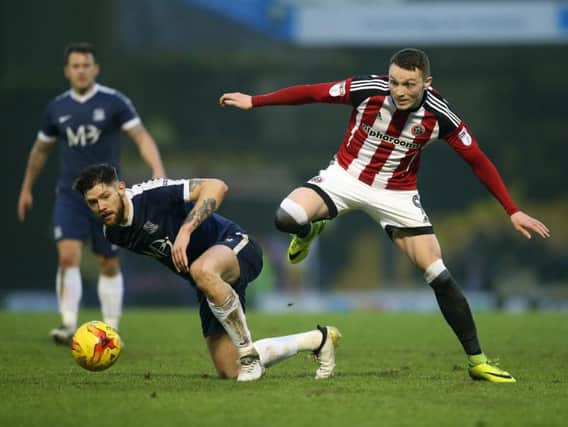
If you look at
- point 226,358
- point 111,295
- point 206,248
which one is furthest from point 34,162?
point 226,358

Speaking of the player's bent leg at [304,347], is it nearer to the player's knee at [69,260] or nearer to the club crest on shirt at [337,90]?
the club crest on shirt at [337,90]

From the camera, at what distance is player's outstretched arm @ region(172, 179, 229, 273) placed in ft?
24.4

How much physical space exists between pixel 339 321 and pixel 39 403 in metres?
8.68

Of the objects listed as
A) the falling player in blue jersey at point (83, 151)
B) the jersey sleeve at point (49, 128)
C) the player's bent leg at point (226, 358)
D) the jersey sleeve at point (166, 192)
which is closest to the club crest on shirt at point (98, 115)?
the falling player in blue jersey at point (83, 151)

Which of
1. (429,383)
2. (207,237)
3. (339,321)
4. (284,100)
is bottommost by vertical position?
(339,321)

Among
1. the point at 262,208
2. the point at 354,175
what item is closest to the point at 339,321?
the point at 354,175

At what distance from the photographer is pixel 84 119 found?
37.9ft

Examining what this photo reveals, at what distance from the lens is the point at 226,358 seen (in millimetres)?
8156

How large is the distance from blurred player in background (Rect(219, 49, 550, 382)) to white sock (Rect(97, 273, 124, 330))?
3.17m

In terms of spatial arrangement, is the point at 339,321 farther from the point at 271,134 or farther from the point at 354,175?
the point at 271,134

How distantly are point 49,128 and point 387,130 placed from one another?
4.27 meters

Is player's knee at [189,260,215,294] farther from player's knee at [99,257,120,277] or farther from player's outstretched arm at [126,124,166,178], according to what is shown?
player's knee at [99,257,120,277]

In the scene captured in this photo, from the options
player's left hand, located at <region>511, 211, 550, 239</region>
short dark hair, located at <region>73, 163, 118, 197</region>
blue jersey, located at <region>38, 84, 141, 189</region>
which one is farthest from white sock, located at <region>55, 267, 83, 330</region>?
player's left hand, located at <region>511, 211, 550, 239</region>

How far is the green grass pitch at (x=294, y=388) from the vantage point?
256 inches
